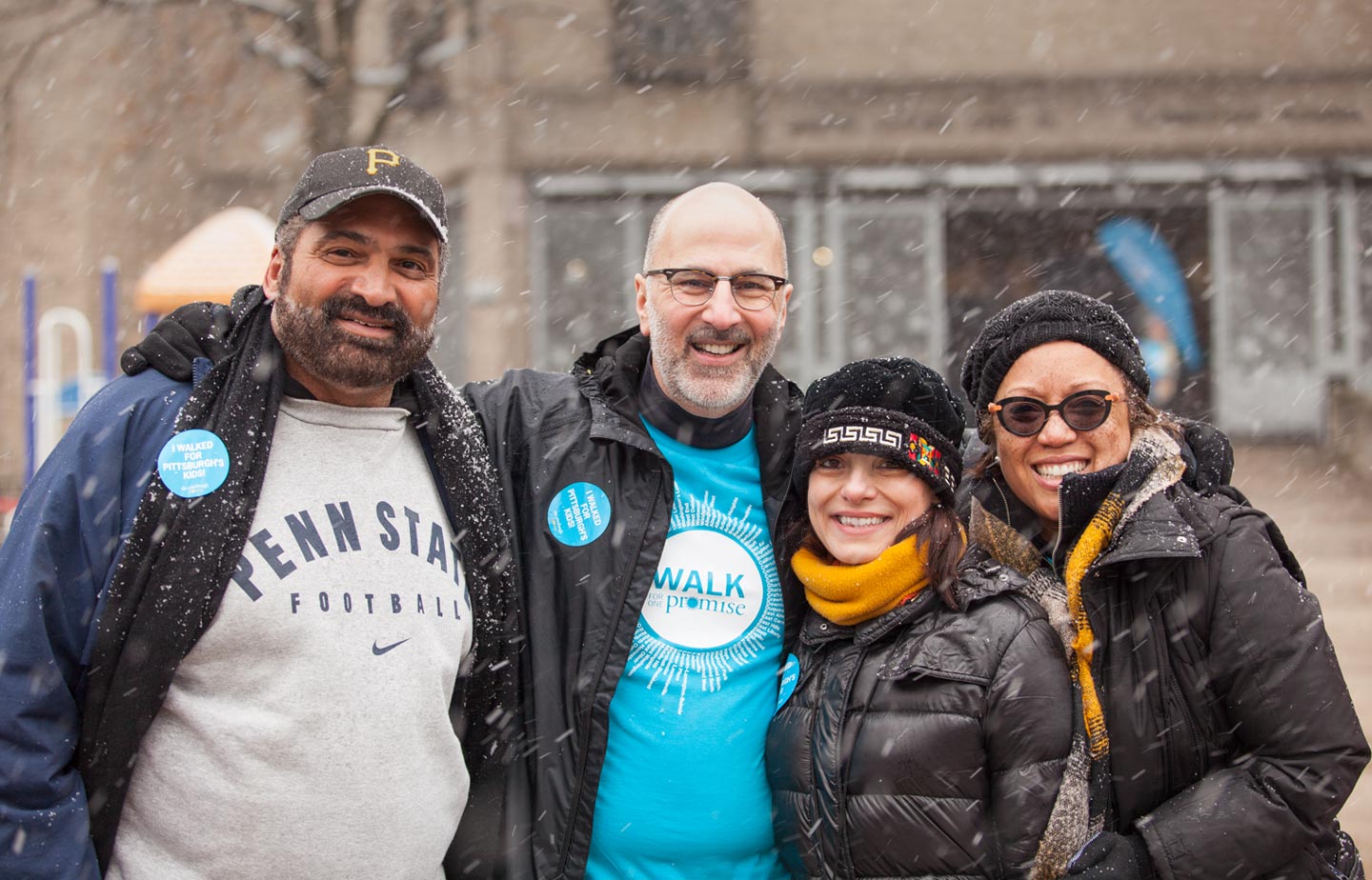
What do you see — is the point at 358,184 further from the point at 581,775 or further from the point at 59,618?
the point at 581,775

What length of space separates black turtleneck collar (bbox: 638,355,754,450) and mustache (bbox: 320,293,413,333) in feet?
2.68

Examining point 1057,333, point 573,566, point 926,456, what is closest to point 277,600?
point 573,566

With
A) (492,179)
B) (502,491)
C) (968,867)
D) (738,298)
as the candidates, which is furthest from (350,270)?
(492,179)

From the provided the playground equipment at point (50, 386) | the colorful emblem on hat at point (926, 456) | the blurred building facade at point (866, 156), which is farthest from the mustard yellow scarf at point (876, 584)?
the blurred building facade at point (866, 156)

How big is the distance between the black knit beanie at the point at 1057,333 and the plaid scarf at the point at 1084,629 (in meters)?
0.18

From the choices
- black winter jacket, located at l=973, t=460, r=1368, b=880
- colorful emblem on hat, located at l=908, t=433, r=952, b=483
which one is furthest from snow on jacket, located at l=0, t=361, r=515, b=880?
black winter jacket, located at l=973, t=460, r=1368, b=880

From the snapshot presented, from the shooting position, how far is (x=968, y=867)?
2414 millimetres

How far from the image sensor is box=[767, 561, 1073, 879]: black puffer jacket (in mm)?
2414

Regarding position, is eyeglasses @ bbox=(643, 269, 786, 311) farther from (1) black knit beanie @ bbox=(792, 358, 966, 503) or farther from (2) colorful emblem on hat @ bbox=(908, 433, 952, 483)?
(2) colorful emblem on hat @ bbox=(908, 433, 952, 483)

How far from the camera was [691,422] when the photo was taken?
323cm

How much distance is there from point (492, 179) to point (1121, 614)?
13.5m

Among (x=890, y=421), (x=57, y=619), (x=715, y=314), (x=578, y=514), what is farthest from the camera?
(x=715, y=314)

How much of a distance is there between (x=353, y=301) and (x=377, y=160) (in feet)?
1.11

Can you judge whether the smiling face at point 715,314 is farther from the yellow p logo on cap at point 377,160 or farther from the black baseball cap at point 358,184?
the yellow p logo on cap at point 377,160
